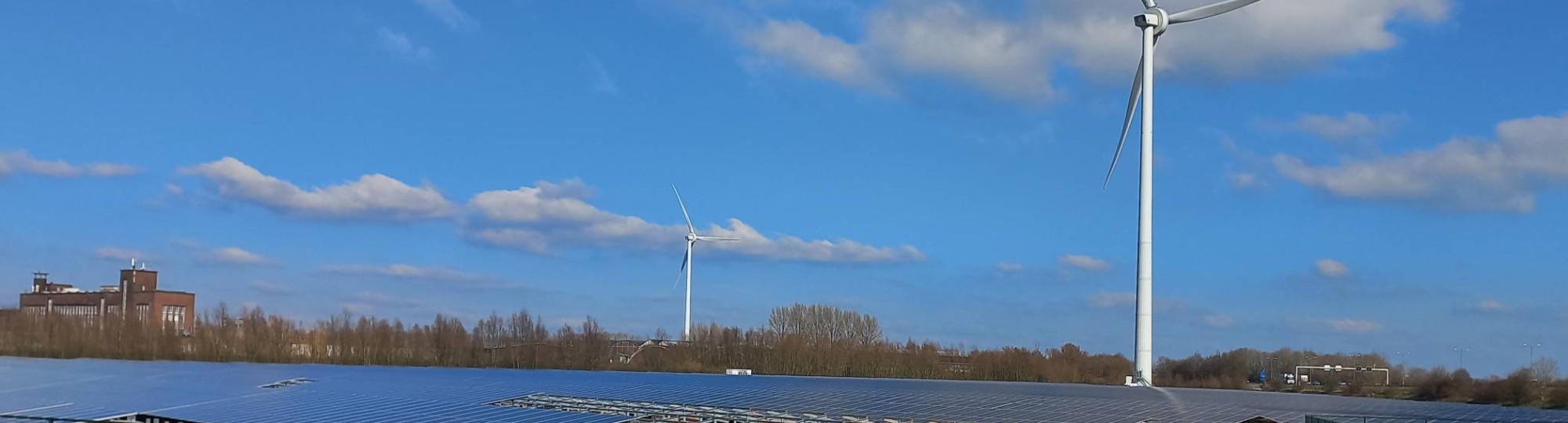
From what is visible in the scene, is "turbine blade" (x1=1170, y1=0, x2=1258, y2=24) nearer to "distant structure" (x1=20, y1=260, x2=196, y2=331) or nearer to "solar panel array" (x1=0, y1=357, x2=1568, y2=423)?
"solar panel array" (x1=0, y1=357, x2=1568, y2=423)

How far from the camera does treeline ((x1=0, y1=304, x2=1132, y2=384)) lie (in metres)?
120

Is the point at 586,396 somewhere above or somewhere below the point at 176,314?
below

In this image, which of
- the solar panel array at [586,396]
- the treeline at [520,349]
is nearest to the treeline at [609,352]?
the treeline at [520,349]

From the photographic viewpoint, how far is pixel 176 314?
6654 inches

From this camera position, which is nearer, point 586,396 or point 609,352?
point 586,396

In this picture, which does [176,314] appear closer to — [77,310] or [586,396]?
[77,310]

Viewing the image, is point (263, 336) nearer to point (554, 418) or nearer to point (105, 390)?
point (105, 390)

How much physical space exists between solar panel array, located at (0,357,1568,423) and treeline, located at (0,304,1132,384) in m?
39.9

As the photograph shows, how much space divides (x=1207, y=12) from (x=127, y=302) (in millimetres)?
151588

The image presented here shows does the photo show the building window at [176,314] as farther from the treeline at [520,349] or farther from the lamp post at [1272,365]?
the lamp post at [1272,365]

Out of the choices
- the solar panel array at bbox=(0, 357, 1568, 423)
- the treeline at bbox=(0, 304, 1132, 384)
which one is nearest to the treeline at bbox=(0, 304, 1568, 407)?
the treeline at bbox=(0, 304, 1132, 384)

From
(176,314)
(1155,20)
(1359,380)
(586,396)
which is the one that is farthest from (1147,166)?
(176,314)

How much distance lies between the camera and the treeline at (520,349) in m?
120

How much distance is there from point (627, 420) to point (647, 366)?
79.1 metres
